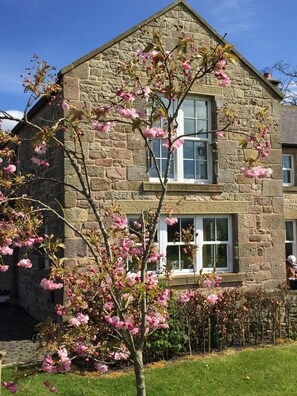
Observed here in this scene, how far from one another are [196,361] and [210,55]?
546 centimetres

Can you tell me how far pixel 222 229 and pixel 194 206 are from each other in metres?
1.03

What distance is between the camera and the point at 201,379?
23.2 feet

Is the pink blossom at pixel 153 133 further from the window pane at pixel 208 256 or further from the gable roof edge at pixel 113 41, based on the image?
the window pane at pixel 208 256

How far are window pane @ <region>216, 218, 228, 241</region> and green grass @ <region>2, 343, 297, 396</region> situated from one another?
3168 mm

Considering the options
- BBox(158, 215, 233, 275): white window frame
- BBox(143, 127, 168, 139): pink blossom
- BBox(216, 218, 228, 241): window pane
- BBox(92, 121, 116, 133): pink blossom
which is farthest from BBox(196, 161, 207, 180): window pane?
BBox(143, 127, 168, 139): pink blossom

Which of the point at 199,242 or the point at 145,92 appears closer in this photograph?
the point at 145,92

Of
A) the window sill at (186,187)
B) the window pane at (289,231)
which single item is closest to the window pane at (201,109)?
the window sill at (186,187)

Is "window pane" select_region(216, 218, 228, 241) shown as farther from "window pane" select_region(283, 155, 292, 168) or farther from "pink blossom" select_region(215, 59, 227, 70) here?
"pink blossom" select_region(215, 59, 227, 70)

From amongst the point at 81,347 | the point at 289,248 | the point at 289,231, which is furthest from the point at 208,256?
the point at 81,347

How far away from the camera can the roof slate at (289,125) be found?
15953 millimetres

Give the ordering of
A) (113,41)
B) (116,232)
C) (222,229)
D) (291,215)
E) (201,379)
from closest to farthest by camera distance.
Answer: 1. (116,232)
2. (201,379)
3. (113,41)
4. (222,229)
5. (291,215)

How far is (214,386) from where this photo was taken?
6832 millimetres

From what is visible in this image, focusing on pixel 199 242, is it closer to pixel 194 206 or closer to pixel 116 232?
pixel 194 206

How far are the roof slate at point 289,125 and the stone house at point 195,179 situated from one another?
462 cm
